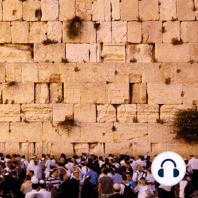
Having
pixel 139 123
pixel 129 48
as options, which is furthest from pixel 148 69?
pixel 139 123

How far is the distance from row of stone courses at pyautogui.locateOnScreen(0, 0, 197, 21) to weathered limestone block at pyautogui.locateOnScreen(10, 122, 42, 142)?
420 centimetres

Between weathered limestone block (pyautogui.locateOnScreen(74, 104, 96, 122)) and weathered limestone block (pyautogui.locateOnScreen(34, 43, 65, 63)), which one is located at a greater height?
weathered limestone block (pyautogui.locateOnScreen(34, 43, 65, 63))

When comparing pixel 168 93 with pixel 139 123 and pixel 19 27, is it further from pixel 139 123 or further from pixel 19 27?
pixel 19 27

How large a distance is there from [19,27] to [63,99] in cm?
337

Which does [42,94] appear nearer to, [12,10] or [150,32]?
[12,10]

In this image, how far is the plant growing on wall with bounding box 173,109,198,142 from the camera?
1297 cm

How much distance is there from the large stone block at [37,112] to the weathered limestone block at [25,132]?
219 mm

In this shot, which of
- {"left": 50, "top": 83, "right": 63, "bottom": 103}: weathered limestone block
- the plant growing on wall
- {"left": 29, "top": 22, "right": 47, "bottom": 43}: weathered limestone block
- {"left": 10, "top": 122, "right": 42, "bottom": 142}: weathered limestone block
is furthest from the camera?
{"left": 29, "top": 22, "right": 47, "bottom": 43}: weathered limestone block

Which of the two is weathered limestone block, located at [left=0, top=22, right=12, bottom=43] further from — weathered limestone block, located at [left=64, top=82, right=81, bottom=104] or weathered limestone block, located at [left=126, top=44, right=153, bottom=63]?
weathered limestone block, located at [left=126, top=44, right=153, bottom=63]

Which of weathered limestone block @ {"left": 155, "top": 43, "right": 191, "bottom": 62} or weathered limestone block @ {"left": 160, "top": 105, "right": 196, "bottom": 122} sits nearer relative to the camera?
weathered limestone block @ {"left": 160, "top": 105, "right": 196, "bottom": 122}

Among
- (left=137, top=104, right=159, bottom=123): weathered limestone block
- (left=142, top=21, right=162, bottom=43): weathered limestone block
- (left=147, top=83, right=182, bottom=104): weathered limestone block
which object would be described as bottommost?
(left=137, top=104, right=159, bottom=123): weathered limestone block

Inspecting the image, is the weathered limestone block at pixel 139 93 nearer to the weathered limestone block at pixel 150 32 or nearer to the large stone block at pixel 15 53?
the weathered limestone block at pixel 150 32

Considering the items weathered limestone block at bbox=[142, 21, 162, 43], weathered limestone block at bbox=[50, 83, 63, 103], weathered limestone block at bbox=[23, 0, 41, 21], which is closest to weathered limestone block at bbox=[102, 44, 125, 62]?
weathered limestone block at bbox=[142, 21, 162, 43]

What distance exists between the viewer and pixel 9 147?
13.2 meters
